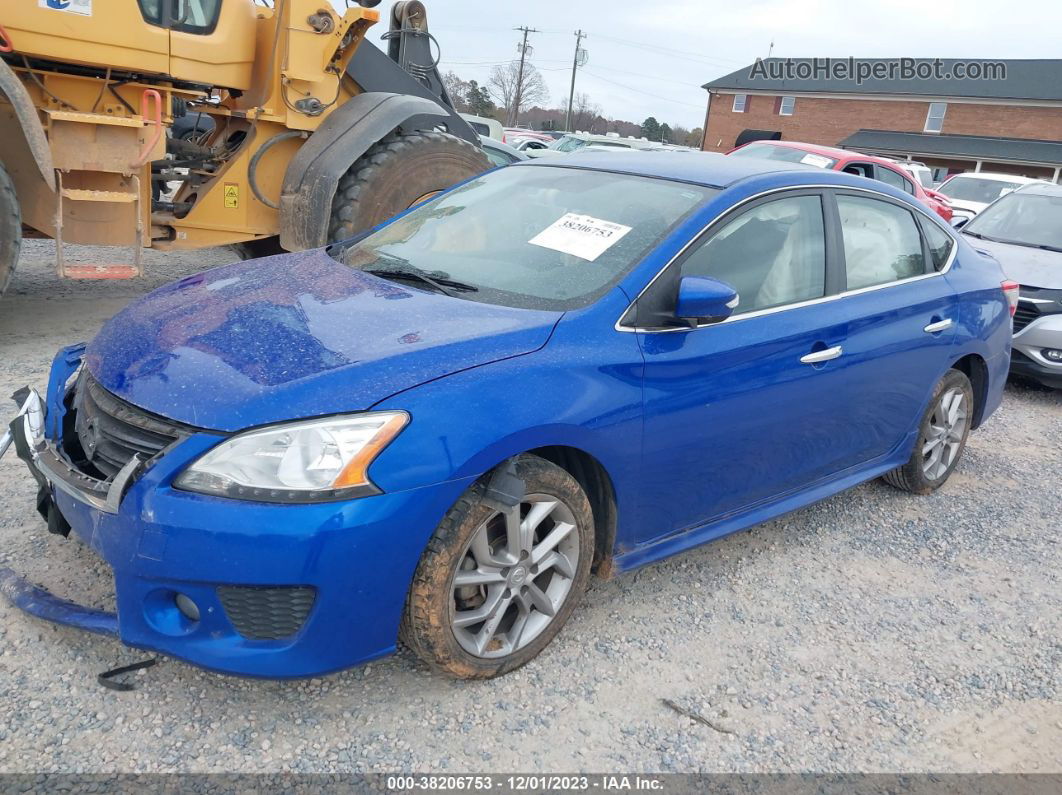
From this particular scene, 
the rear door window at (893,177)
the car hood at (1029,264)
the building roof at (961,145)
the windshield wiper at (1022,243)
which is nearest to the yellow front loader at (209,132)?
the car hood at (1029,264)

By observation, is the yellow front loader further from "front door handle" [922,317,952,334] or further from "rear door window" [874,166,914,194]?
"rear door window" [874,166,914,194]

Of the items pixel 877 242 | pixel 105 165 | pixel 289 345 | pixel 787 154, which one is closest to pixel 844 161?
pixel 787 154

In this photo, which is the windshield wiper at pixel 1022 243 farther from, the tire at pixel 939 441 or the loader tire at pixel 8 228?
the loader tire at pixel 8 228

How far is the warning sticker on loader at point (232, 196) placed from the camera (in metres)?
6.17

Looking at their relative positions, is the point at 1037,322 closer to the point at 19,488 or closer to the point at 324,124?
the point at 324,124

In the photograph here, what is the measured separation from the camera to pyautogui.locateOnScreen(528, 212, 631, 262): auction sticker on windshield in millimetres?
3090

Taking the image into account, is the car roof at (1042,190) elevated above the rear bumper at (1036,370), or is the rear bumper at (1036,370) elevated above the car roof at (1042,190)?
the car roof at (1042,190)

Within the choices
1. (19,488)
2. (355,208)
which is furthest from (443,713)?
(355,208)

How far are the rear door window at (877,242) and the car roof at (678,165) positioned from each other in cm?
28

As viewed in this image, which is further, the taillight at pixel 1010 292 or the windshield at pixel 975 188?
the windshield at pixel 975 188

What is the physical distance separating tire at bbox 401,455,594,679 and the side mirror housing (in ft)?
2.29

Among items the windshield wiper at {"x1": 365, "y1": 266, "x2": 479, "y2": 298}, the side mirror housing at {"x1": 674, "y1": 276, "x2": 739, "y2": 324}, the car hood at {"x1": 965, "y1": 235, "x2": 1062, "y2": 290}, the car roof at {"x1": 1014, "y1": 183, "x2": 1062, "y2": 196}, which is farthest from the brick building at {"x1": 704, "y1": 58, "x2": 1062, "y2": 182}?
the side mirror housing at {"x1": 674, "y1": 276, "x2": 739, "y2": 324}

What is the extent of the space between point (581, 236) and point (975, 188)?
14.9m

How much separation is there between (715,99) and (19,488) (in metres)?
56.8
